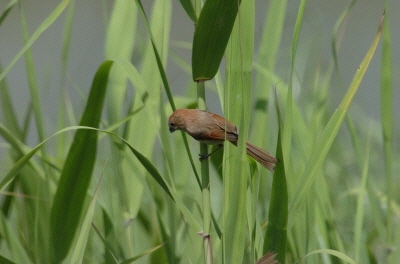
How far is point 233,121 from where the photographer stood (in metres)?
0.91

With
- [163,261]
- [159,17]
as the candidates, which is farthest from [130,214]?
[159,17]

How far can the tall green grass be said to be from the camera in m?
0.85

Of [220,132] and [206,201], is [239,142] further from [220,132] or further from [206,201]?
[220,132]

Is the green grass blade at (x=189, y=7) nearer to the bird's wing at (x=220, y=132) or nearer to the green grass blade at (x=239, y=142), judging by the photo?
the green grass blade at (x=239, y=142)

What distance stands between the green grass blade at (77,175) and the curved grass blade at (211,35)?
7.9 inches

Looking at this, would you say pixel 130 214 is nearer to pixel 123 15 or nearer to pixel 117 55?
pixel 117 55

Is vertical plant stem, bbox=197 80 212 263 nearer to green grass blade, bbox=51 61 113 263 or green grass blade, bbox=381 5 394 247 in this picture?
green grass blade, bbox=51 61 113 263

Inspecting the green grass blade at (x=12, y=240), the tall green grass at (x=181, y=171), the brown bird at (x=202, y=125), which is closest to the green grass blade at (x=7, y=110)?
the tall green grass at (x=181, y=171)

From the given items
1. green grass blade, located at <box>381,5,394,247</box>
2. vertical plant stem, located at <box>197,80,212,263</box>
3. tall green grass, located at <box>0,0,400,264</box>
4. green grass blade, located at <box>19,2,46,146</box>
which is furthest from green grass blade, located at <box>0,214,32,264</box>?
green grass blade, located at <box>381,5,394,247</box>

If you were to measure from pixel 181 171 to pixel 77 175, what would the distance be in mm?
452

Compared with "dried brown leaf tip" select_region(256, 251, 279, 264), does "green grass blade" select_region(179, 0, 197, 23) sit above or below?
above

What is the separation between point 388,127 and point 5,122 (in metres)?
0.89

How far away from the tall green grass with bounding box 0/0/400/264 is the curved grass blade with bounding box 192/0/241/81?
1.0 inches

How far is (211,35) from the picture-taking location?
0.84 metres
